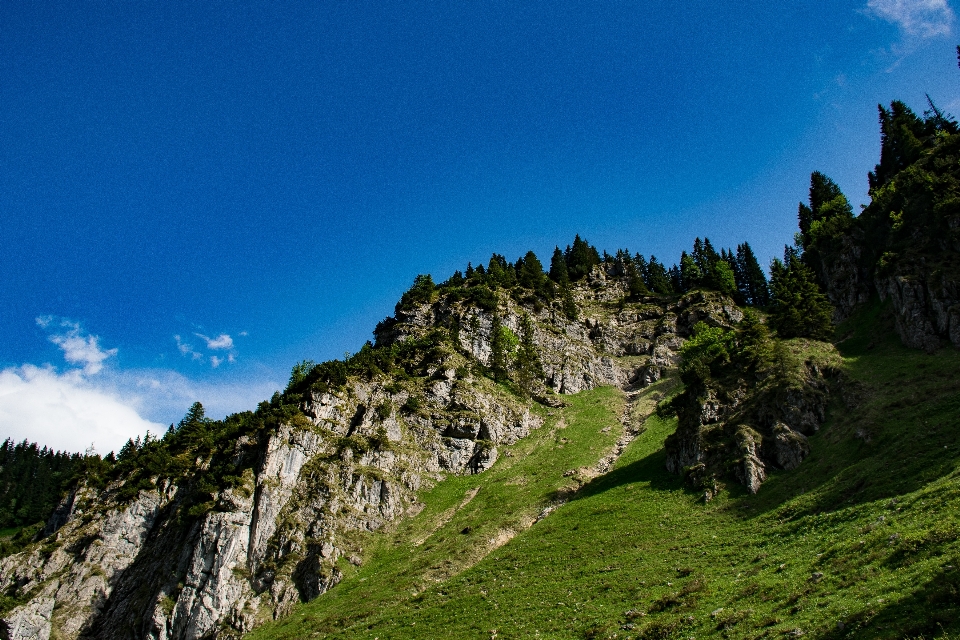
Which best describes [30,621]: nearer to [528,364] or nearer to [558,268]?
[528,364]

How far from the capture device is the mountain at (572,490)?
29547 millimetres

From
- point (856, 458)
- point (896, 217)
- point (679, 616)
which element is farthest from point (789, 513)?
point (896, 217)

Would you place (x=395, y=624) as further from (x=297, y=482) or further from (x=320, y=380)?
(x=320, y=380)

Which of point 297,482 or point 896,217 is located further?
point 896,217

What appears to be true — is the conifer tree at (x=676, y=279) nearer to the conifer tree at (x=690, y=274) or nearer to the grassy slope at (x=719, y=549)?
the conifer tree at (x=690, y=274)

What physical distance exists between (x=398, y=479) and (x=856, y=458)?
52679mm

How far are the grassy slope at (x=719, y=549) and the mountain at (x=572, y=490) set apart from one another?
0.24 meters

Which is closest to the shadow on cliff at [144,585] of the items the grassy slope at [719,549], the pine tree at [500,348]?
the grassy slope at [719,549]

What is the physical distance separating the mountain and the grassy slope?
24 centimetres

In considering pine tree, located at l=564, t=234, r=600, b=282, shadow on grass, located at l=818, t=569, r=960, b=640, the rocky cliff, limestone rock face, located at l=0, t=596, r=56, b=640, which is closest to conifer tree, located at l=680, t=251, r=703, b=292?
pine tree, located at l=564, t=234, r=600, b=282

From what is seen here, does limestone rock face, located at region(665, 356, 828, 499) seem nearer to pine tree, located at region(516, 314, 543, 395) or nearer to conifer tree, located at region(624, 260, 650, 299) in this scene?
pine tree, located at region(516, 314, 543, 395)

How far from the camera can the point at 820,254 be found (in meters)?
97.4

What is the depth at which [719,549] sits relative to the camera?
3716 centimetres

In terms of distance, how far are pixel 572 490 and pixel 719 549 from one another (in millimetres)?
26095
